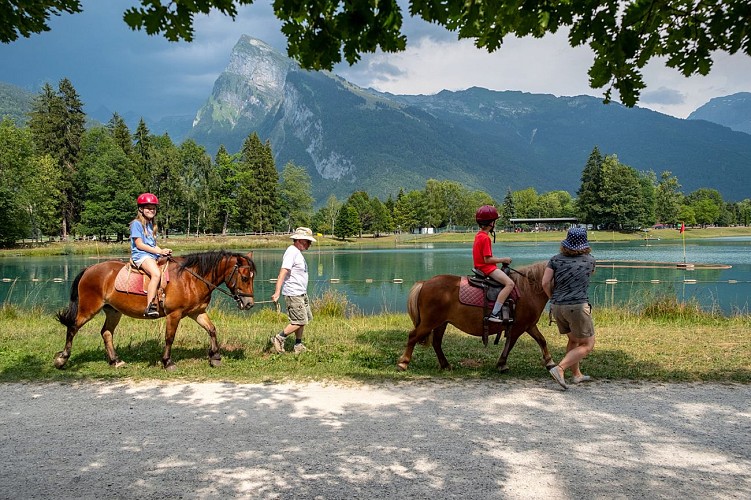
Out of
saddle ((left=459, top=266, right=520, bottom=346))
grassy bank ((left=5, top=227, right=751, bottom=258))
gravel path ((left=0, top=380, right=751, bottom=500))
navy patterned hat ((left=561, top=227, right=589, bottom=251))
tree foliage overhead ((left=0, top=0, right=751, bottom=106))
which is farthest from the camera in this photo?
grassy bank ((left=5, top=227, right=751, bottom=258))

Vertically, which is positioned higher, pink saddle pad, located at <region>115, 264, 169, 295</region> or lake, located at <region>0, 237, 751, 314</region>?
pink saddle pad, located at <region>115, 264, 169, 295</region>

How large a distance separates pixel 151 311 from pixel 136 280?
1.89 ft

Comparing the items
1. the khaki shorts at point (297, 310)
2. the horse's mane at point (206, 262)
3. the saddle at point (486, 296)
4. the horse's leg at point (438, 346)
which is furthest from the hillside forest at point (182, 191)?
the saddle at point (486, 296)

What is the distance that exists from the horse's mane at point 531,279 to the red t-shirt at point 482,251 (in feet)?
1.68

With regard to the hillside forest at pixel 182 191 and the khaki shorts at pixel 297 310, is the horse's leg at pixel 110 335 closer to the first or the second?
the khaki shorts at pixel 297 310

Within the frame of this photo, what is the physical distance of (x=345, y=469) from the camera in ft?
13.2

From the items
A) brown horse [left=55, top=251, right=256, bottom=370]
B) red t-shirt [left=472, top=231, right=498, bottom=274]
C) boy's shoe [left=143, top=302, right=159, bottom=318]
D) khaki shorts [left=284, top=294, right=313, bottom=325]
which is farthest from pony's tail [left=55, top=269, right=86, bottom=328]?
red t-shirt [left=472, top=231, right=498, bottom=274]

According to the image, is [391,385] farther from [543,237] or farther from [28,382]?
[543,237]

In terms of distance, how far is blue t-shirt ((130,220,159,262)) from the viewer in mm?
7480

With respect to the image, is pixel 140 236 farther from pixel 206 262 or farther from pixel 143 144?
pixel 143 144

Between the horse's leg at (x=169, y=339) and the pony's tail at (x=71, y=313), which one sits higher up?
the pony's tail at (x=71, y=313)

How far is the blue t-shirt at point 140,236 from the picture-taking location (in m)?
7.48

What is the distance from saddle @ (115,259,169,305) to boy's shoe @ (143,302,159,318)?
143 mm

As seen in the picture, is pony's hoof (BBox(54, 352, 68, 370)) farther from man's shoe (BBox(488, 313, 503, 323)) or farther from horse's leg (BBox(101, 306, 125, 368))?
man's shoe (BBox(488, 313, 503, 323))
